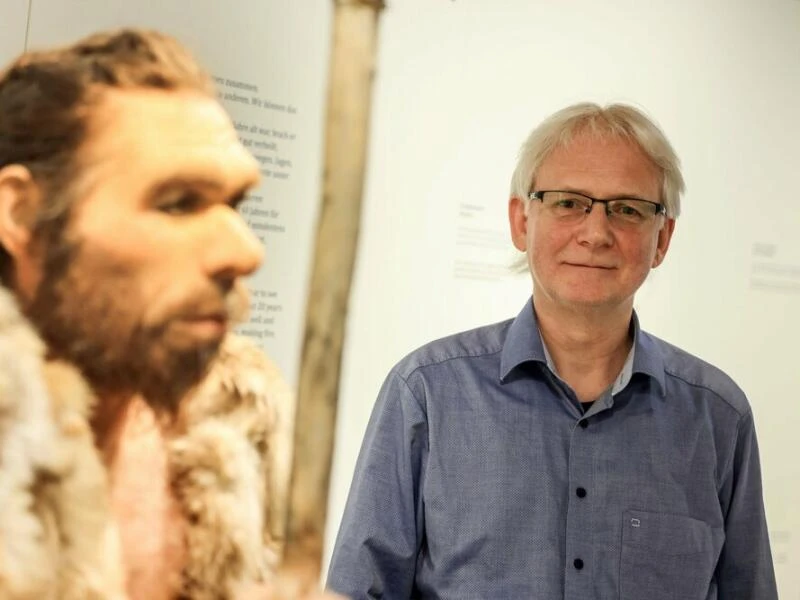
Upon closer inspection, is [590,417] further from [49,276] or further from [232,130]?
[49,276]

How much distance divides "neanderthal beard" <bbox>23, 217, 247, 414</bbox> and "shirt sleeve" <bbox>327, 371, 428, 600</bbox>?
354 mm

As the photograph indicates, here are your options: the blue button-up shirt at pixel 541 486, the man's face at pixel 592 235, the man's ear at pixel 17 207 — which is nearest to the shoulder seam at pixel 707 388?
the blue button-up shirt at pixel 541 486

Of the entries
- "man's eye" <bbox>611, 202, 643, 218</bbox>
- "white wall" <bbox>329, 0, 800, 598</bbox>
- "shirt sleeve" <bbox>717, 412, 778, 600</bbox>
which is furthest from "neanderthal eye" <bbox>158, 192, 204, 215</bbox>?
"shirt sleeve" <bbox>717, 412, 778, 600</bbox>

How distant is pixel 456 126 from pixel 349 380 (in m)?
0.50

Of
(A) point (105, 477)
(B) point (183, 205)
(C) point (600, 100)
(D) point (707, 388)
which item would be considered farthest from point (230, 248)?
(C) point (600, 100)

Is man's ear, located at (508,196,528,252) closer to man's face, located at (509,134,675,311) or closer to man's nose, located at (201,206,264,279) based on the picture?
man's face, located at (509,134,675,311)

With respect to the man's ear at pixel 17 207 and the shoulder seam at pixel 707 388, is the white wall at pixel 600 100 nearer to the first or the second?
the shoulder seam at pixel 707 388

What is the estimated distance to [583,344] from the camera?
158 cm

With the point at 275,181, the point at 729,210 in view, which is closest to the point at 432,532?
the point at 275,181

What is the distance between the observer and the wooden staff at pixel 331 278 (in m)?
1.39

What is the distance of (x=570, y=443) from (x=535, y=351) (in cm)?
16

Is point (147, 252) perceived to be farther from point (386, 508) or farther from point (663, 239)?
point (663, 239)

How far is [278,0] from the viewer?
1425 mm

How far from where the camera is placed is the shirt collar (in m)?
1.55
